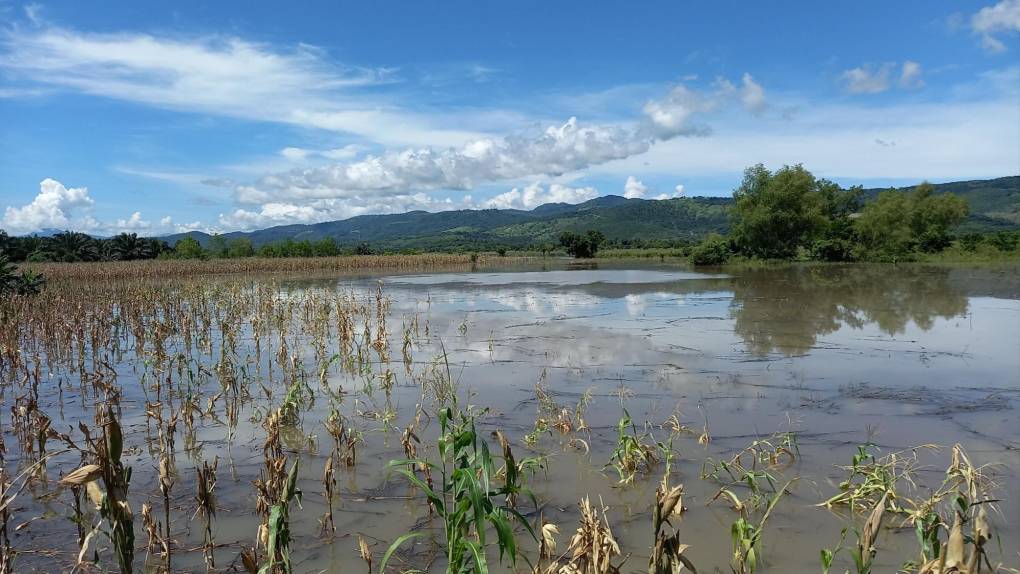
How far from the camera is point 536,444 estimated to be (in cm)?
629

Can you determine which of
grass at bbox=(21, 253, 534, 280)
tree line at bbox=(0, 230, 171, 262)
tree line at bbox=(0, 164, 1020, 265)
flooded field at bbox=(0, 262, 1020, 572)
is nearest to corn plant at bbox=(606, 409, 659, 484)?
flooded field at bbox=(0, 262, 1020, 572)

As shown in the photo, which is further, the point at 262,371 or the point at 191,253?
the point at 191,253

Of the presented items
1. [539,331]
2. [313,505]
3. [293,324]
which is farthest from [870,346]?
[293,324]

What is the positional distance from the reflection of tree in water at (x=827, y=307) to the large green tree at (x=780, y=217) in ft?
71.8

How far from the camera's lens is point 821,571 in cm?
376

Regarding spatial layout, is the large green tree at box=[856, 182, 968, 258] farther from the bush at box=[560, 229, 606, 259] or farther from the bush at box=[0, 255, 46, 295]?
the bush at box=[0, 255, 46, 295]

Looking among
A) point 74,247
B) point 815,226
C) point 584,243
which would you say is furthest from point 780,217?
point 74,247

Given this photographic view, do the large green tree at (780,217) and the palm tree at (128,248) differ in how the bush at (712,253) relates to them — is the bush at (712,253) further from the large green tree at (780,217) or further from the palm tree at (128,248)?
the palm tree at (128,248)

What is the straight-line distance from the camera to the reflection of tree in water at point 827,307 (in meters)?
13.2

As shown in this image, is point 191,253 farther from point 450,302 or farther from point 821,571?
point 821,571

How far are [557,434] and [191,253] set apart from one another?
76.5 meters

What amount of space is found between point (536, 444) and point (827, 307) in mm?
15013

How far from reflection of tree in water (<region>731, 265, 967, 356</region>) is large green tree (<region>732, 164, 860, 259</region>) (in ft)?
71.8

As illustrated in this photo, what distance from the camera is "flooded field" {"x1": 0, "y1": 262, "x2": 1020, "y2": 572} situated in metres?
3.87
